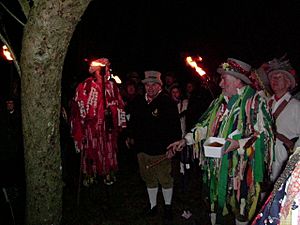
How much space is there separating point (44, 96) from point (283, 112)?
10.5ft

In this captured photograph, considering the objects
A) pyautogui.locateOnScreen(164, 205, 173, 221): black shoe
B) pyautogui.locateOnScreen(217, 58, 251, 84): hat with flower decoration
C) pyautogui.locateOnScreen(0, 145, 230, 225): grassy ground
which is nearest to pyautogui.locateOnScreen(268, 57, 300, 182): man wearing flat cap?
pyautogui.locateOnScreen(217, 58, 251, 84): hat with flower decoration

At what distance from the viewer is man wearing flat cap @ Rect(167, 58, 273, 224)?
418cm

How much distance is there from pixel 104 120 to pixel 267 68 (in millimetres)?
2970

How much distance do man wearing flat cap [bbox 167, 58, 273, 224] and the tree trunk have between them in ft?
6.28

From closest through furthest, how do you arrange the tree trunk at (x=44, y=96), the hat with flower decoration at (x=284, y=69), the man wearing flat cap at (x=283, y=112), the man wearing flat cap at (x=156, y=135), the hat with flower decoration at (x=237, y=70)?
the tree trunk at (x=44, y=96) < the hat with flower decoration at (x=237, y=70) < the man wearing flat cap at (x=283, y=112) < the hat with flower decoration at (x=284, y=69) < the man wearing flat cap at (x=156, y=135)

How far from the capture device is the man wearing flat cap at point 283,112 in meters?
4.75

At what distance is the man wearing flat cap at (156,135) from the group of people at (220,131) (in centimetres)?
2

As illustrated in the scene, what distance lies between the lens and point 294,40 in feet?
44.8

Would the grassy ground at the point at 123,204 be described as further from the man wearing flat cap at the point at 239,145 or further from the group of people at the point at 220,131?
the man wearing flat cap at the point at 239,145

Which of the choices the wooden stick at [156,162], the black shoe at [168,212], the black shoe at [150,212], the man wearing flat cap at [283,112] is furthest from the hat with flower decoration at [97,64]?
the man wearing flat cap at [283,112]

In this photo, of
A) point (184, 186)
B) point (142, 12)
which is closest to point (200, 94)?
point (184, 186)

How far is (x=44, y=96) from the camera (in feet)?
9.78

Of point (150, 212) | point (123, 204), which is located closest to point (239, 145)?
point (150, 212)

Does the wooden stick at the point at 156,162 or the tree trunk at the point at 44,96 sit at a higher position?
the tree trunk at the point at 44,96
